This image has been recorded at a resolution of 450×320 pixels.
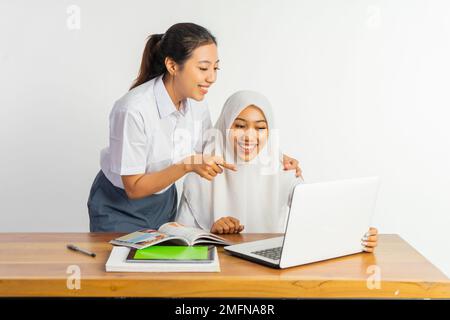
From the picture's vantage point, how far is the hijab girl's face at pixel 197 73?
295 cm

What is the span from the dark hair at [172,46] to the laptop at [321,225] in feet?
3.42

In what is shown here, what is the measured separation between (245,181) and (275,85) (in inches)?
65.7

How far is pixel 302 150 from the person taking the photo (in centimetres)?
459

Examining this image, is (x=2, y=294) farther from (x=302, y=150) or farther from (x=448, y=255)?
(x=448, y=255)

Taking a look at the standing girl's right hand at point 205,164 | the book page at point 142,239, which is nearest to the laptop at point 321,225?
the book page at point 142,239

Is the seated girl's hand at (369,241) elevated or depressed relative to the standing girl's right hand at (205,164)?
depressed

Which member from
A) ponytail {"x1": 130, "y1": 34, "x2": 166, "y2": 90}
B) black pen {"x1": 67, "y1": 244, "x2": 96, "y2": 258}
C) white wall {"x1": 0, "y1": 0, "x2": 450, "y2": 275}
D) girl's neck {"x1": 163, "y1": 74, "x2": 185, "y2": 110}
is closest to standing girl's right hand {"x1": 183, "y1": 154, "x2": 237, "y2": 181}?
black pen {"x1": 67, "y1": 244, "x2": 96, "y2": 258}

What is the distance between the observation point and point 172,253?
212cm

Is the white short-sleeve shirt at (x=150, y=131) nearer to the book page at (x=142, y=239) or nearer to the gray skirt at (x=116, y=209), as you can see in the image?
the gray skirt at (x=116, y=209)

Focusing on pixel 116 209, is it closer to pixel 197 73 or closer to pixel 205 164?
pixel 197 73

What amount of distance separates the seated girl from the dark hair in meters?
0.28

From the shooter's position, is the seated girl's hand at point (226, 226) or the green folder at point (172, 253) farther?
the seated girl's hand at point (226, 226)

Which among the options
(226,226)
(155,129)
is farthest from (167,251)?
(155,129)
